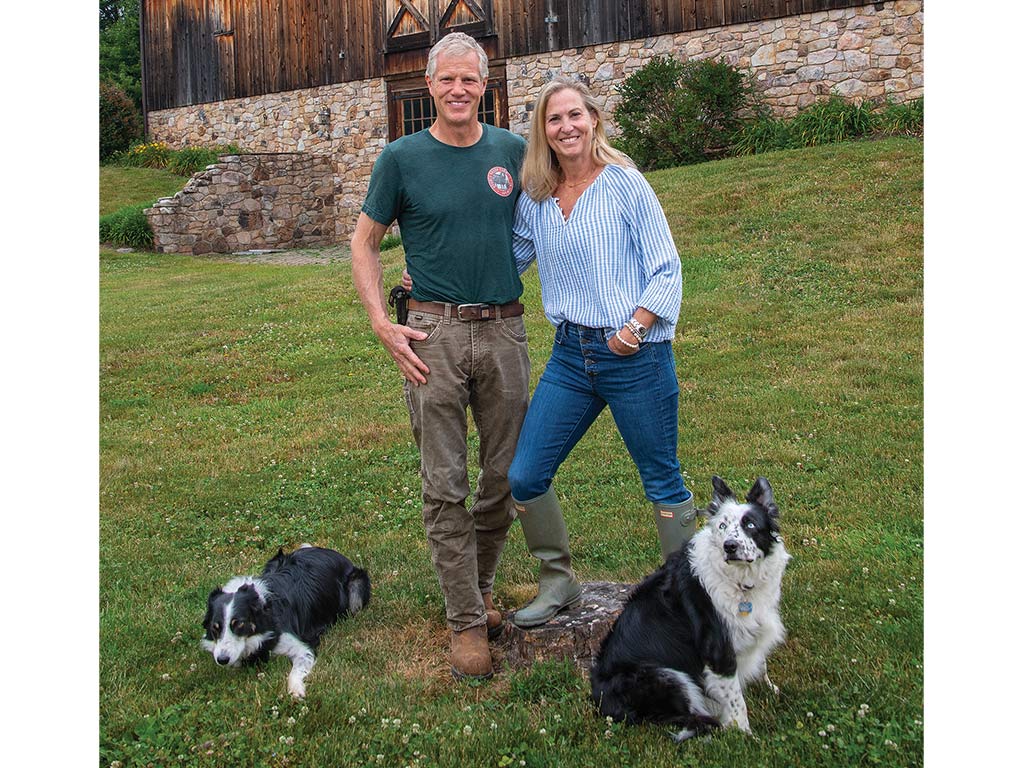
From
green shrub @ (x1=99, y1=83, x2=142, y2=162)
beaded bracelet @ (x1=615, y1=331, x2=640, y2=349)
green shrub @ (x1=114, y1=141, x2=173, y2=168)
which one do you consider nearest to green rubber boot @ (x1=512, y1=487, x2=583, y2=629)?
beaded bracelet @ (x1=615, y1=331, x2=640, y2=349)

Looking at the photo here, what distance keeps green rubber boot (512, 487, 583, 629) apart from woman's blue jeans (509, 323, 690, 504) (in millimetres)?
124

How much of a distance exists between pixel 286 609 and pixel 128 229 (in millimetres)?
19831

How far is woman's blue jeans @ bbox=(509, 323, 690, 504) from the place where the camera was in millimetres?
3891

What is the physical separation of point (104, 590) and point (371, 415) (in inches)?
149

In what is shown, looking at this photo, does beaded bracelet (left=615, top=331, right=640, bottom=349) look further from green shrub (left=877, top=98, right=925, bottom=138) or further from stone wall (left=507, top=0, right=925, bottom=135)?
stone wall (left=507, top=0, right=925, bottom=135)

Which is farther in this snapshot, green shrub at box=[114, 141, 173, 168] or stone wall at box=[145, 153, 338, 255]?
green shrub at box=[114, 141, 173, 168]

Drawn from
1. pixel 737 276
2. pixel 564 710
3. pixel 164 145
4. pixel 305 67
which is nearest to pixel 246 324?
pixel 737 276

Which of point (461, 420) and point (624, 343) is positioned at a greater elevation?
point (624, 343)

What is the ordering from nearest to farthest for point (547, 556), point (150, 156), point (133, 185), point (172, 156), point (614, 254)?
point (614, 254)
point (547, 556)
point (133, 185)
point (172, 156)
point (150, 156)

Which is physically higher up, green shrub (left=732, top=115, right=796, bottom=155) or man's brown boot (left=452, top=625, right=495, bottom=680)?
green shrub (left=732, top=115, right=796, bottom=155)

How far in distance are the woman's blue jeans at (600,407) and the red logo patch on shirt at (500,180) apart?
0.65m

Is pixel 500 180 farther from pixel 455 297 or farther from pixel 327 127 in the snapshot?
pixel 327 127

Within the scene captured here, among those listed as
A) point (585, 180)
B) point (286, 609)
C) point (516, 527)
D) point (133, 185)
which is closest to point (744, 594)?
point (585, 180)

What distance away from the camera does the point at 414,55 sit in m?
23.0
